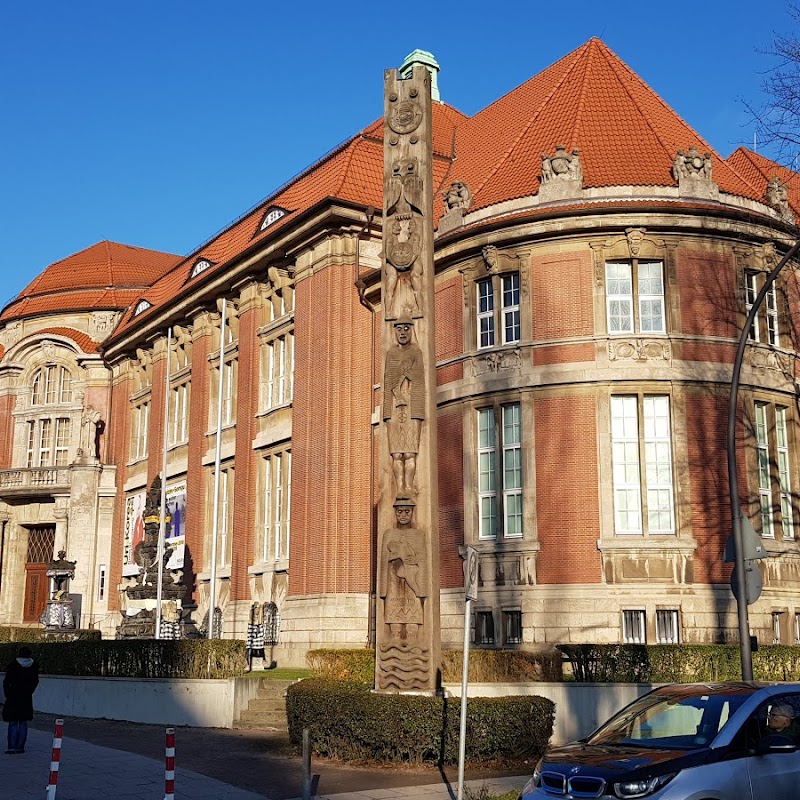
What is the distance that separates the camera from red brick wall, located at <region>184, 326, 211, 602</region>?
121 ft

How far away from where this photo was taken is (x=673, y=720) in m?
9.14

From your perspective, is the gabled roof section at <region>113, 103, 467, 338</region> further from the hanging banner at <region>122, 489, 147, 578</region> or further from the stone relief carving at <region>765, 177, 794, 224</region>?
the stone relief carving at <region>765, 177, 794, 224</region>

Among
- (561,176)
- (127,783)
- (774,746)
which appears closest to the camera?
(774,746)

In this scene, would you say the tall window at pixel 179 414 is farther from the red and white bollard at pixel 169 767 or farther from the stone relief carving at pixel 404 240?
the red and white bollard at pixel 169 767

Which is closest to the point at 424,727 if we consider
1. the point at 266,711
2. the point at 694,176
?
the point at 266,711

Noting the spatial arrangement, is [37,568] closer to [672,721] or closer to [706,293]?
[706,293]

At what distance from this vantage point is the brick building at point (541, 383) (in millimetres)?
24141

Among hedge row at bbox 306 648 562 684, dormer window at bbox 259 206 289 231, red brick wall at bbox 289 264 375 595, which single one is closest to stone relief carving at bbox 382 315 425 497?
hedge row at bbox 306 648 562 684

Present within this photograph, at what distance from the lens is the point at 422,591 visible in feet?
50.3

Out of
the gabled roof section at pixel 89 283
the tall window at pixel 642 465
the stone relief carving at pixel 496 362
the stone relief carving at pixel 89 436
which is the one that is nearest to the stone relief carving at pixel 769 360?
the tall window at pixel 642 465

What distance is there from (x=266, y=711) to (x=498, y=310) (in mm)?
11393

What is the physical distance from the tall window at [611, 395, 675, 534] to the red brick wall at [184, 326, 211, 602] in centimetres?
1743

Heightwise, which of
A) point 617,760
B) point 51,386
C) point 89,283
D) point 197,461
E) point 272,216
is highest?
point 89,283

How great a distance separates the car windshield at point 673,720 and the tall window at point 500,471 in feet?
50.5
